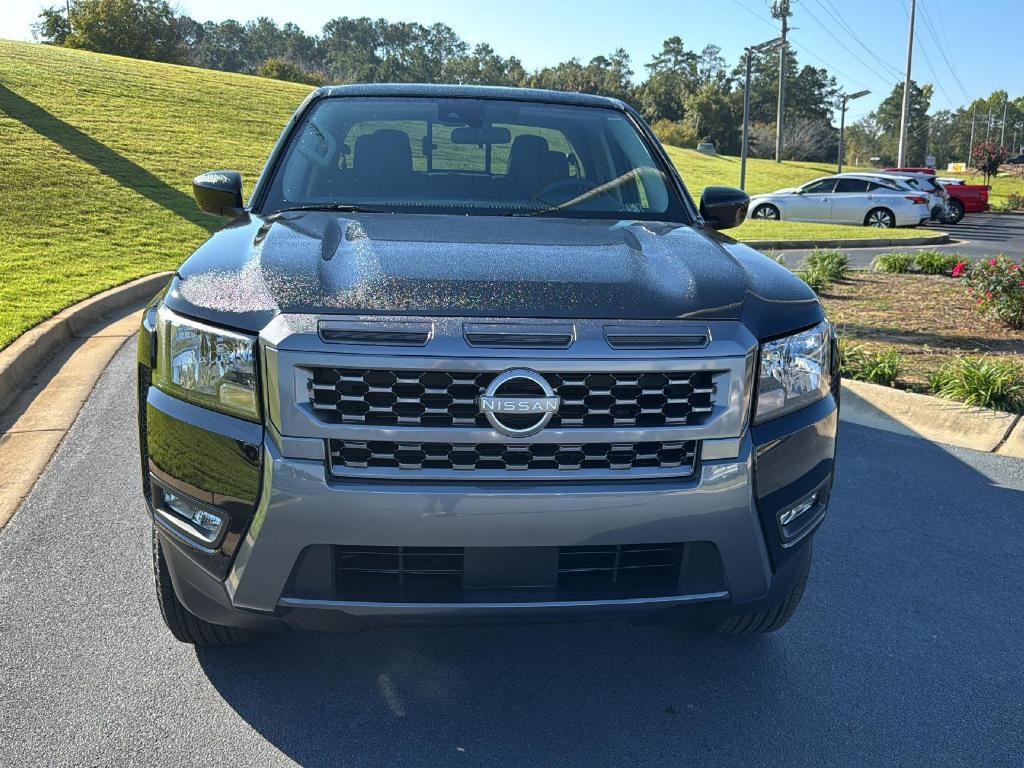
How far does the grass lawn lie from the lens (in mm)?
6938

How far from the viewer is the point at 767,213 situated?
24031mm

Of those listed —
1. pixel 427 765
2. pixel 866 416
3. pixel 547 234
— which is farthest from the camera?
pixel 866 416

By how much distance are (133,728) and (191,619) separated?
32cm

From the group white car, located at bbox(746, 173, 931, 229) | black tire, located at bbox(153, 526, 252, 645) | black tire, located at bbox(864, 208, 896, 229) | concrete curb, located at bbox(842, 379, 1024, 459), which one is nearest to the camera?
black tire, located at bbox(153, 526, 252, 645)

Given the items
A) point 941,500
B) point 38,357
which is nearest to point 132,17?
point 38,357

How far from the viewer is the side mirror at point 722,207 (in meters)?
3.72

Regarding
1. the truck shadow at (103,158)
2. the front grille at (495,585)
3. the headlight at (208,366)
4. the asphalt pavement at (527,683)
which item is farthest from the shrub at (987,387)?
the truck shadow at (103,158)

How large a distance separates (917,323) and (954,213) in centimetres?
2249

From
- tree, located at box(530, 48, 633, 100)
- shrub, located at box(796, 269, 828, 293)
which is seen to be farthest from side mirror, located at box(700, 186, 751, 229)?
tree, located at box(530, 48, 633, 100)

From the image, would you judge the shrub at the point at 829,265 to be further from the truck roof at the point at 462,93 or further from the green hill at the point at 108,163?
the truck roof at the point at 462,93

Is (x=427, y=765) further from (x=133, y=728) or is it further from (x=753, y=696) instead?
(x=753, y=696)

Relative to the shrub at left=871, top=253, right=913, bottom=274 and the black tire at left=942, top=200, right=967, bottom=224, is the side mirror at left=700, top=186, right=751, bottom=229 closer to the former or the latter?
the shrub at left=871, top=253, right=913, bottom=274

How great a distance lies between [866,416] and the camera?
5809 millimetres

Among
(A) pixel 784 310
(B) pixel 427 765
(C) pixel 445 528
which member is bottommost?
(B) pixel 427 765
